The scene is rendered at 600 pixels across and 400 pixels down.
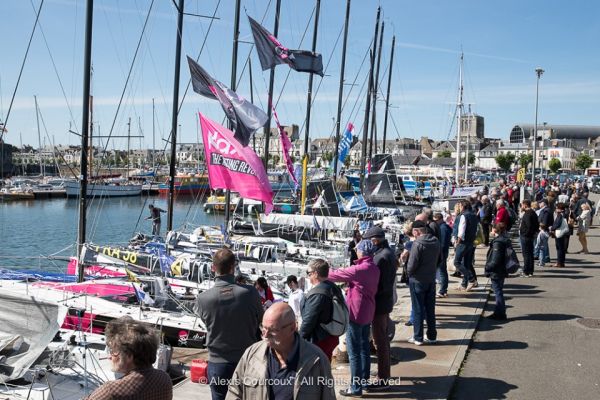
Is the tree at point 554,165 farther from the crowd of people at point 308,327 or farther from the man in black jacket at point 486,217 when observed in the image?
the crowd of people at point 308,327

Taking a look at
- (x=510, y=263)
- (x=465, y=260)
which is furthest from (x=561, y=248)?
(x=510, y=263)

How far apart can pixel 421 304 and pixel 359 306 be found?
7.10 feet

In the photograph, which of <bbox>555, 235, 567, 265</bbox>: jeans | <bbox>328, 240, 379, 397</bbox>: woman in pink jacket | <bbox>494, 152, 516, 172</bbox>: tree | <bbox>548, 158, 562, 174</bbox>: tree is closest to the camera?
<bbox>328, 240, 379, 397</bbox>: woman in pink jacket

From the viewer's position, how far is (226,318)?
4984 millimetres

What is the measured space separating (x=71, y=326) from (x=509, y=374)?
7574 millimetres

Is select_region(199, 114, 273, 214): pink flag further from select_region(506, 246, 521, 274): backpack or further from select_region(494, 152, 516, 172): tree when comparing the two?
select_region(494, 152, 516, 172): tree

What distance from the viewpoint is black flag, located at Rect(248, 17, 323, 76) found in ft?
54.8

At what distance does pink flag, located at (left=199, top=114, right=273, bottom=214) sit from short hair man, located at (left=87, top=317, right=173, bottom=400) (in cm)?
1037

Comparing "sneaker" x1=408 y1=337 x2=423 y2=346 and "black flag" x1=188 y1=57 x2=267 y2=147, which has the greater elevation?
"black flag" x1=188 y1=57 x2=267 y2=147

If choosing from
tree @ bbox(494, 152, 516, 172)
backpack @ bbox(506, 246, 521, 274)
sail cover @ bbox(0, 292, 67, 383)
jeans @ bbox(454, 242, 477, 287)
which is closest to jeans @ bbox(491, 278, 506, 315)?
backpack @ bbox(506, 246, 521, 274)

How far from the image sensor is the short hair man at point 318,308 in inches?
207

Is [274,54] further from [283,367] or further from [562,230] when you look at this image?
[283,367]

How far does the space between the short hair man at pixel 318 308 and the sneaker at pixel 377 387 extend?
4.73ft

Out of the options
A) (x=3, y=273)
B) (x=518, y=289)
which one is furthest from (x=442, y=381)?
(x=3, y=273)
